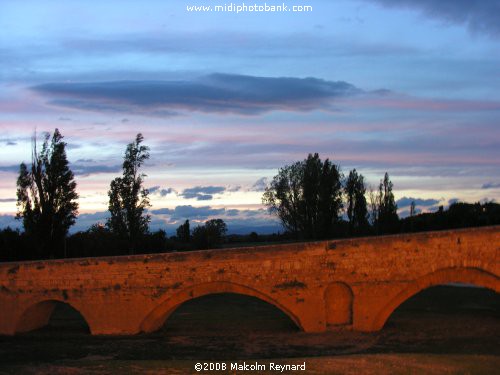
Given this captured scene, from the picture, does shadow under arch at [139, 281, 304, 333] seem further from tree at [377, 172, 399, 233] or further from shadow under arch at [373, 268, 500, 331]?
tree at [377, 172, 399, 233]

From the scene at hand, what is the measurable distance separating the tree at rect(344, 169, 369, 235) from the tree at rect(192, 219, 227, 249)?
922 cm

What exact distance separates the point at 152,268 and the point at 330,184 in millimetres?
19297

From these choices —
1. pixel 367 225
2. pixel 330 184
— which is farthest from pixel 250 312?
pixel 367 225

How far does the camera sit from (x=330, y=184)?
37.6m

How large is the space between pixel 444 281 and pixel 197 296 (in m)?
7.29

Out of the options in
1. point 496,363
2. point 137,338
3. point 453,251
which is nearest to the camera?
point 496,363

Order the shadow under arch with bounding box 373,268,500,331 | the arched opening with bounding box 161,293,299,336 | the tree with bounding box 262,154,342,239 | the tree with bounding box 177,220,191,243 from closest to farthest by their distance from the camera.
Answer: the shadow under arch with bounding box 373,268,500,331 → the arched opening with bounding box 161,293,299,336 → the tree with bounding box 262,154,342,239 → the tree with bounding box 177,220,191,243

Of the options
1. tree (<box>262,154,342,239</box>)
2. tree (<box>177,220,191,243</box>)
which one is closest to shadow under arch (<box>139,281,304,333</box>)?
tree (<box>262,154,342,239</box>)

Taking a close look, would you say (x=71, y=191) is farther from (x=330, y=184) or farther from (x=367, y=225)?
(x=367, y=225)

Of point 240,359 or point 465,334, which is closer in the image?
point 240,359

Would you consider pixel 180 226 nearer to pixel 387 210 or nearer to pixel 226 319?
pixel 387 210

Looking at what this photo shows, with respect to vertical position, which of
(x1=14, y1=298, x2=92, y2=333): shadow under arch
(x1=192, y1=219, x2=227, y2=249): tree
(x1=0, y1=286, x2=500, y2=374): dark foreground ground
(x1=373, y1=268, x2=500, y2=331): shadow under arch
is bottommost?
(x1=0, y1=286, x2=500, y2=374): dark foreground ground

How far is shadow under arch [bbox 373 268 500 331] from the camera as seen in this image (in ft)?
58.3

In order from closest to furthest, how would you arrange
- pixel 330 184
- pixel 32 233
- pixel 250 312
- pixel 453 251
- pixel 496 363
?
1. pixel 496 363
2. pixel 453 251
3. pixel 250 312
4. pixel 32 233
5. pixel 330 184
